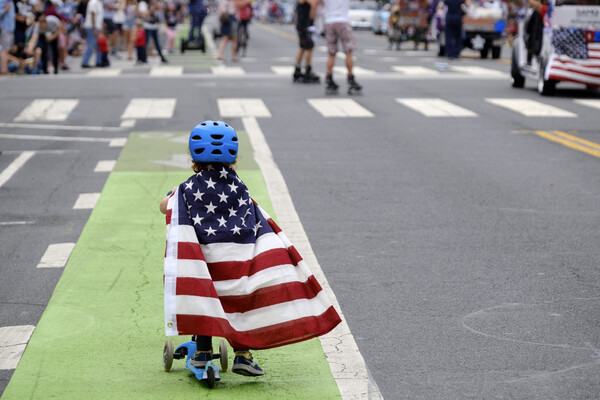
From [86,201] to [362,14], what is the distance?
5136 centimetres

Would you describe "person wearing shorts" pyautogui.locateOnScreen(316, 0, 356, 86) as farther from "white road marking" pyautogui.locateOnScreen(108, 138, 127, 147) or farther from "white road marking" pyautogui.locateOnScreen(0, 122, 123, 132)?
"white road marking" pyautogui.locateOnScreen(108, 138, 127, 147)

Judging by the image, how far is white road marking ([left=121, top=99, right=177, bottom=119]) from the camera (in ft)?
53.2

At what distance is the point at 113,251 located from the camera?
7820 mm

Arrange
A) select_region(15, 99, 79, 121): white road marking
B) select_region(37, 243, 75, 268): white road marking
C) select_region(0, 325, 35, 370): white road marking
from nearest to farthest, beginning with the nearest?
select_region(0, 325, 35, 370): white road marking < select_region(37, 243, 75, 268): white road marking < select_region(15, 99, 79, 121): white road marking

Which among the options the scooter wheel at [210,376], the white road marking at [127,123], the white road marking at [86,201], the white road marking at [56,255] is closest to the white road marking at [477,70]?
the white road marking at [127,123]

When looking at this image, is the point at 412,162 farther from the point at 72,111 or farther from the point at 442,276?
the point at 72,111

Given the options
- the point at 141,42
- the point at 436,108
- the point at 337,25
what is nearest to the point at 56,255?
the point at 436,108

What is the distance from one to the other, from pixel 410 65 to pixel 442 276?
70.9 ft

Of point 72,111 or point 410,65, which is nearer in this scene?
point 72,111

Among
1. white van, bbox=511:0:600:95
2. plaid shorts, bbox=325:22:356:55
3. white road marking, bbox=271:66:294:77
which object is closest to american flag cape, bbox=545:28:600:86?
white van, bbox=511:0:600:95

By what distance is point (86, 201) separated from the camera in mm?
9711

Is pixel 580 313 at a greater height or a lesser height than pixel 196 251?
lesser

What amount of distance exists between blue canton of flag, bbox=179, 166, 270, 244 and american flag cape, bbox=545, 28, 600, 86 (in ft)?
48.3

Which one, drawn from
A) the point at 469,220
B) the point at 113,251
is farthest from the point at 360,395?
the point at 469,220
